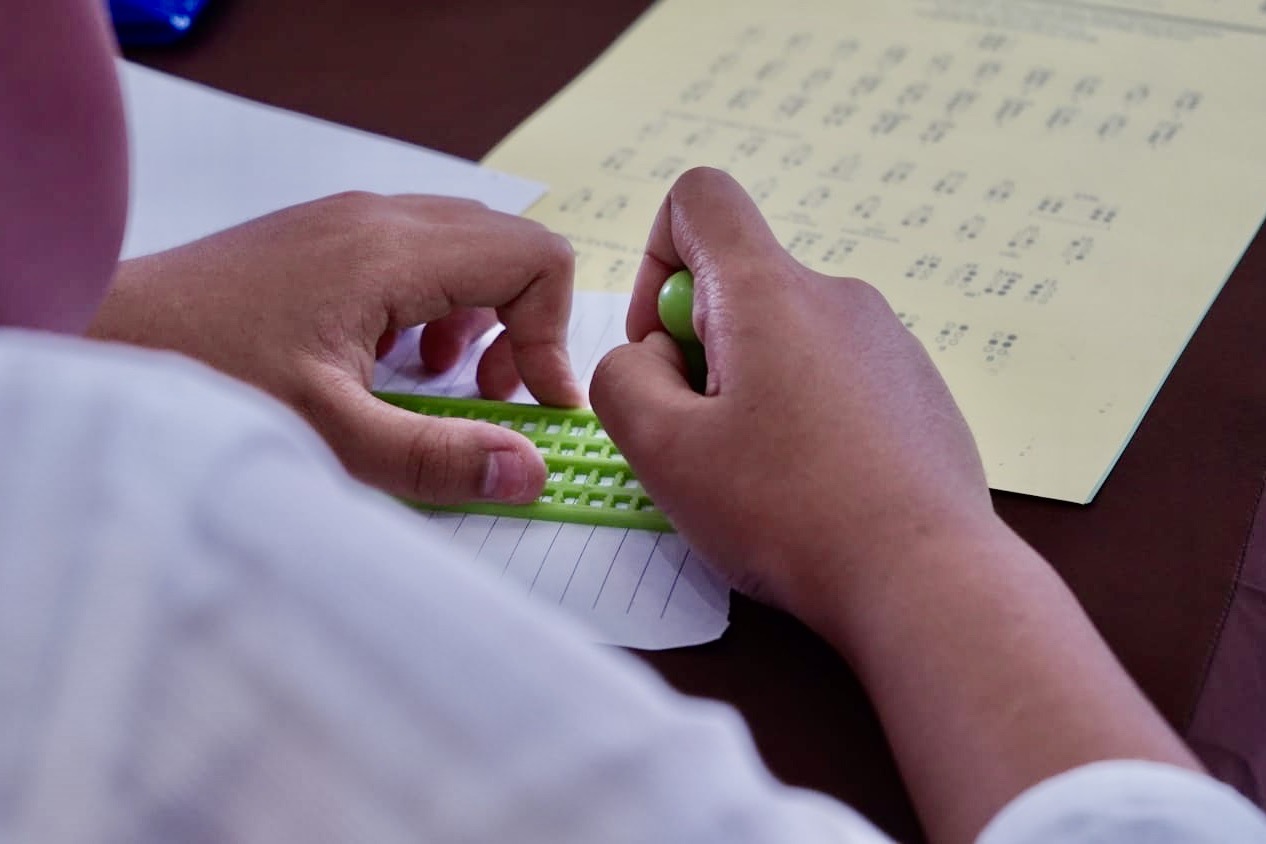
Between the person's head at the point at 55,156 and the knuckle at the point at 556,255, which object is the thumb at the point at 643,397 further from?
the person's head at the point at 55,156

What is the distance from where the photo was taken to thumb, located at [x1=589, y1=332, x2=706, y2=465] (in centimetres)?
61

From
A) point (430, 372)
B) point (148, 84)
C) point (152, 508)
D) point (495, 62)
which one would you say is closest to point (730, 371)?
point (430, 372)

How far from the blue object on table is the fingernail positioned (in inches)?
23.6

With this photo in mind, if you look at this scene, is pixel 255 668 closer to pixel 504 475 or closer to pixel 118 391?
pixel 118 391

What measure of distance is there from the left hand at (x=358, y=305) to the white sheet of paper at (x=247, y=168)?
0.42 ft

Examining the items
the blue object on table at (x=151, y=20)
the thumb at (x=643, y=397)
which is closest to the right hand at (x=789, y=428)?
the thumb at (x=643, y=397)

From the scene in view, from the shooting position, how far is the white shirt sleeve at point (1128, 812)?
42cm

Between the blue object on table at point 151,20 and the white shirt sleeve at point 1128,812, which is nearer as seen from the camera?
the white shirt sleeve at point 1128,812

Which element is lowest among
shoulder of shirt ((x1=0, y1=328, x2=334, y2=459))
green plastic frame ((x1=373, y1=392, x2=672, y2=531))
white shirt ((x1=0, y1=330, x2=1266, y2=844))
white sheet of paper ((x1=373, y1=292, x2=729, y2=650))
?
white sheet of paper ((x1=373, y1=292, x2=729, y2=650))

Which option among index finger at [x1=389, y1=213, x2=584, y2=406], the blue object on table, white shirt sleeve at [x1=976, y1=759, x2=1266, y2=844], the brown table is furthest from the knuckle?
the blue object on table

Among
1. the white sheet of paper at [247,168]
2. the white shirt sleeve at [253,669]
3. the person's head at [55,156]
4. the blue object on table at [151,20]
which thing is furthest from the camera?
the blue object on table at [151,20]

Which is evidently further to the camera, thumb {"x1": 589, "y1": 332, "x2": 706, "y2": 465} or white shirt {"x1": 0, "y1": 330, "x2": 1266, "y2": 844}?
thumb {"x1": 589, "y1": 332, "x2": 706, "y2": 465}

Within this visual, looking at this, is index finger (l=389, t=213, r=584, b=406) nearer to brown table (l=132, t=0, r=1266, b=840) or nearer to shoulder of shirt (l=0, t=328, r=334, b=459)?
brown table (l=132, t=0, r=1266, b=840)

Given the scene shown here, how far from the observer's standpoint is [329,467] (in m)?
0.33
